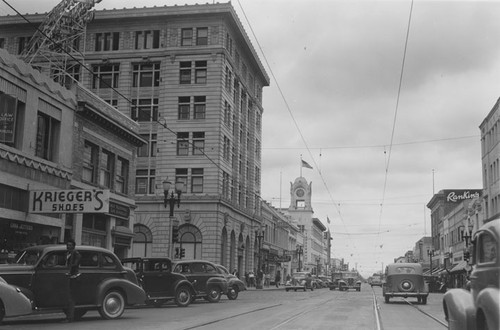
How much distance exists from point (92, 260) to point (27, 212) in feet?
29.0

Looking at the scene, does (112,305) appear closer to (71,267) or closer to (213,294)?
(71,267)

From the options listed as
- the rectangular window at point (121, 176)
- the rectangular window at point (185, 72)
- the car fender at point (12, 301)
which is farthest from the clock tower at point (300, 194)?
the car fender at point (12, 301)

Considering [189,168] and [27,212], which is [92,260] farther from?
[189,168]

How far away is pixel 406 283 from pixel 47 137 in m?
18.0

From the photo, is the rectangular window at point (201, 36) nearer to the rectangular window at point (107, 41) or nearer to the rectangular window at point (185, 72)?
the rectangular window at point (185, 72)

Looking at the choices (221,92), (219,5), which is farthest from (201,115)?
(219,5)

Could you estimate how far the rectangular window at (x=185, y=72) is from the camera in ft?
180

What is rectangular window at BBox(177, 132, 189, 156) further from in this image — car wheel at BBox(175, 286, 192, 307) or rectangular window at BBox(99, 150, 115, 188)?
car wheel at BBox(175, 286, 192, 307)

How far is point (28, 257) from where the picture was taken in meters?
15.2

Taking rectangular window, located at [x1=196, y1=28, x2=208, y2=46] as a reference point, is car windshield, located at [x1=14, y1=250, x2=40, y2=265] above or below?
below

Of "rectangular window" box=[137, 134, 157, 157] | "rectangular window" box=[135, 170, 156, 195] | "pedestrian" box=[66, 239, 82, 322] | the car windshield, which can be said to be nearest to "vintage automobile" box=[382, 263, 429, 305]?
"pedestrian" box=[66, 239, 82, 322]

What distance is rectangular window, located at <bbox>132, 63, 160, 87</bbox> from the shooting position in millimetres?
55250

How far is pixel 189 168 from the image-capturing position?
54.0 meters

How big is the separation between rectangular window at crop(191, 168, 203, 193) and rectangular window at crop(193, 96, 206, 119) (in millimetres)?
4997
